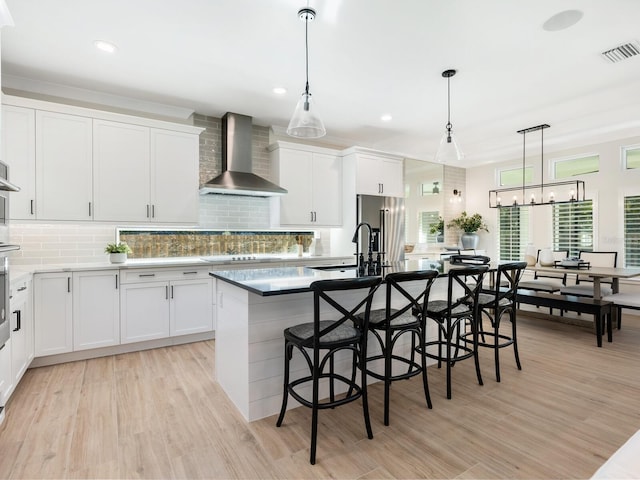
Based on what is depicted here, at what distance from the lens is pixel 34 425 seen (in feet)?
7.57

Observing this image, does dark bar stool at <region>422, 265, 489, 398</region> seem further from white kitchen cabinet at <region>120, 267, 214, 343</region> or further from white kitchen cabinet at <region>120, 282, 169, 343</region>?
white kitchen cabinet at <region>120, 282, 169, 343</region>

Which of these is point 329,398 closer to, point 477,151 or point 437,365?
point 437,365

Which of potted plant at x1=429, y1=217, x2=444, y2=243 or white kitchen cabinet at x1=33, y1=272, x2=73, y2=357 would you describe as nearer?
white kitchen cabinet at x1=33, y1=272, x2=73, y2=357

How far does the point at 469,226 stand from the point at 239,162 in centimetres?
510

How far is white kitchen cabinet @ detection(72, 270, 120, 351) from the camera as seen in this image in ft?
11.4

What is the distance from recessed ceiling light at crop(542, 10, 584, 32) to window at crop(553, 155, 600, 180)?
169 inches

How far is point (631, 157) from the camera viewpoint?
564 centimetres

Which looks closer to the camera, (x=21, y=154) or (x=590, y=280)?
(x=21, y=154)

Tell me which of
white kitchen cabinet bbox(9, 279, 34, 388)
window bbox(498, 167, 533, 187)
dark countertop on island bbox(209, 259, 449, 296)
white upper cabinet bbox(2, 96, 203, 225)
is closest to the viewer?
dark countertop on island bbox(209, 259, 449, 296)

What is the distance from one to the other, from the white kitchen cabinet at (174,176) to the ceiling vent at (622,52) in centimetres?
434

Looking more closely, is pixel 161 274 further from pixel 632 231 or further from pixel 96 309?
pixel 632 231

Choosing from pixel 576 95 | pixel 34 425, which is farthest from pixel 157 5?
pixel 576 95

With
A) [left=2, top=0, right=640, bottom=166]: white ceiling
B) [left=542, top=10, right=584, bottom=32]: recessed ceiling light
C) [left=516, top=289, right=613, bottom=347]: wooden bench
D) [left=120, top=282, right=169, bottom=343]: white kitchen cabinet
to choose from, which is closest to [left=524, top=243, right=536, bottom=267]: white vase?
[left=516, top=289, right=613, bottom=347]: wooden bench

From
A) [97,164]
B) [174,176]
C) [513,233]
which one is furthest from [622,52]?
[97,164]
